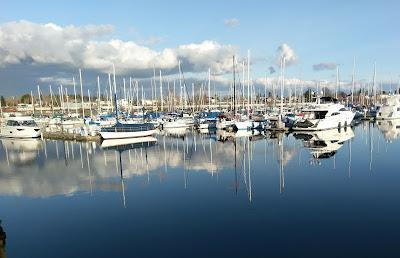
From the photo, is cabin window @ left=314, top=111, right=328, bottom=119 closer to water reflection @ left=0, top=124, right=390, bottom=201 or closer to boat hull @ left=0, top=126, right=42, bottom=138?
water reflection @ left=0, top=124, right=390, bottom=201

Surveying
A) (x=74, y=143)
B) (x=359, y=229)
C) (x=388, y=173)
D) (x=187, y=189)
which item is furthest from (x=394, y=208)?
(x=74, y=143)

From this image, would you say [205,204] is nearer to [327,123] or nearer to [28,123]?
[327,123]

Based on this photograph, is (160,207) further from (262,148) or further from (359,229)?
(262,148)

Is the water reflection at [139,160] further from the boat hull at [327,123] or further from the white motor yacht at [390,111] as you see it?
the white motor yacht at [390,111]

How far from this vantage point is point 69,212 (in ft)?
54.4

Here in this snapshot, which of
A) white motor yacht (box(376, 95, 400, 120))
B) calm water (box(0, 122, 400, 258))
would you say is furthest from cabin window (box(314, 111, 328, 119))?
white motor yacht (box(376, 95, 400, 120))

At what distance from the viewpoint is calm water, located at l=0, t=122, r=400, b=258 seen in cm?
1206

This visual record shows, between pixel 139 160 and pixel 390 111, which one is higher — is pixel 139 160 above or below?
below

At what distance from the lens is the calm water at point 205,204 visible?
12.1 metres

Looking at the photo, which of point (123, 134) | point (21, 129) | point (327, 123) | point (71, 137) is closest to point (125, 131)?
point (123, 134)

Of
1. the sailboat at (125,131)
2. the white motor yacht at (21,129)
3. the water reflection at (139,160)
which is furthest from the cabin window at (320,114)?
the white motor yacht at (21,129)

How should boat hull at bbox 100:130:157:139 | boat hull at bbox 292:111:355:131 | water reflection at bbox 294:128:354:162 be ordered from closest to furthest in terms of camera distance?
water reflection at bbox 294:128:354:162
boat hull at bbox 100:130:157:139
boat hull at bbox 292:111:355:131

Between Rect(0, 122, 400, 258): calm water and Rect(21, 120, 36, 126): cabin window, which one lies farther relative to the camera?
Rect(21, 120, 36, 126): cabin window

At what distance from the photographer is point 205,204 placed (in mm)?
17094
